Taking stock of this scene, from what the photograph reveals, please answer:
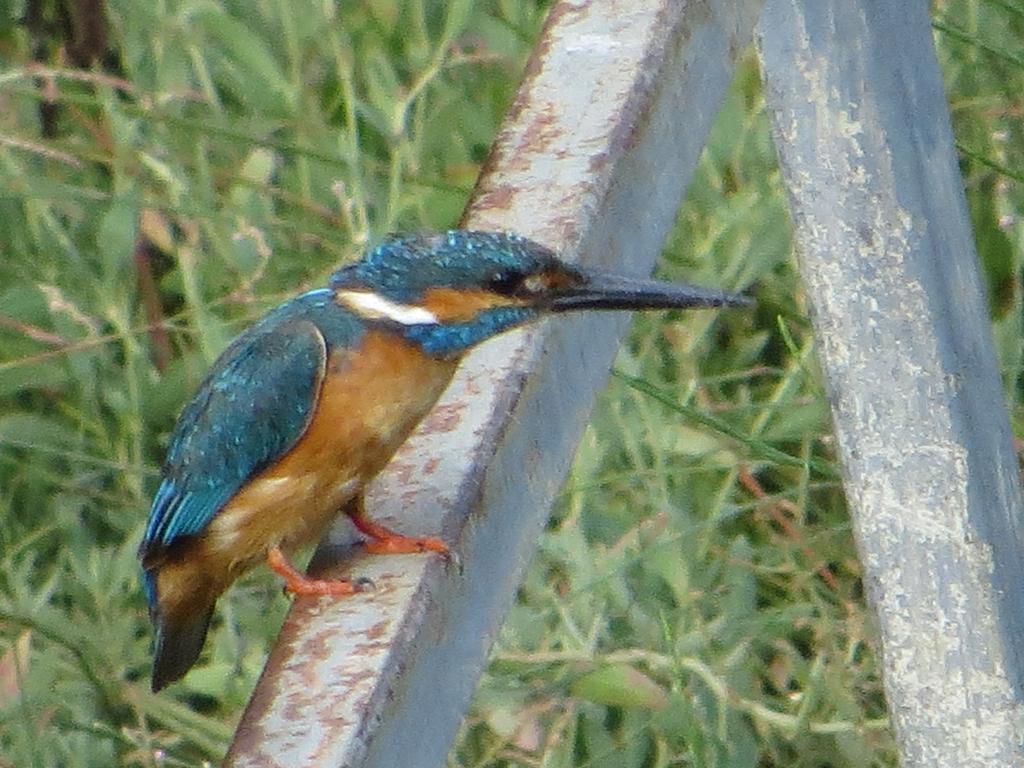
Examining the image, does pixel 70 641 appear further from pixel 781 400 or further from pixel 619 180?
pixel 619 180

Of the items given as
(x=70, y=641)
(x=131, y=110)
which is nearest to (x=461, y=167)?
(x=131, y=110)

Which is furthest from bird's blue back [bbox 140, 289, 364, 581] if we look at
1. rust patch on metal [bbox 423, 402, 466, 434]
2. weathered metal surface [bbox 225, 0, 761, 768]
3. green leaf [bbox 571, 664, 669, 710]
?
green leaf [bbox 571, 664, 669, 710]

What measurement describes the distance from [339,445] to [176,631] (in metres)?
0.43

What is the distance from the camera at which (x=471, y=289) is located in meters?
2.02

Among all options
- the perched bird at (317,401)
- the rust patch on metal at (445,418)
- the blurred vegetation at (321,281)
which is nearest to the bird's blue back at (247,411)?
the perched bird at (317,401)

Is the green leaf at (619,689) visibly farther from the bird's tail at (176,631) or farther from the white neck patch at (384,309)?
the white neck patch at (384,309)

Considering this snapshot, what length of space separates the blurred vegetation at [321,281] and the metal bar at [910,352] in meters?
0.30

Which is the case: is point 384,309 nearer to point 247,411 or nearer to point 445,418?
point 247,411

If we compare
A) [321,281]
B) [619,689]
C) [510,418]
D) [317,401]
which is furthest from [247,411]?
[321,281]

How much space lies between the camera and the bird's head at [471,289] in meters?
1.79

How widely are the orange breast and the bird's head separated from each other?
31 mm

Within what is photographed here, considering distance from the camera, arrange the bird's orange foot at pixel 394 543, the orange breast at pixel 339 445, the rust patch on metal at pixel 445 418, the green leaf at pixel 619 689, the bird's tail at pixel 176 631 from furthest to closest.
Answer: the green leaf at pixel 619 689 < the bird's tail at pixel 176 631 < the orange breast at pixel 339 445 < the rust patch on metal at pixel 445 418 < the bird's orange foot at pixel 394 543

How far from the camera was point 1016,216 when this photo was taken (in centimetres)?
374

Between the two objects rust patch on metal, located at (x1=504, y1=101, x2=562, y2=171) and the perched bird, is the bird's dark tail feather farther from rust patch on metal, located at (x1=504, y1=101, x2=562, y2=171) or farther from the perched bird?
rust patch on metal, located at (x1=504, y1=101, x2=562, y2=171)
